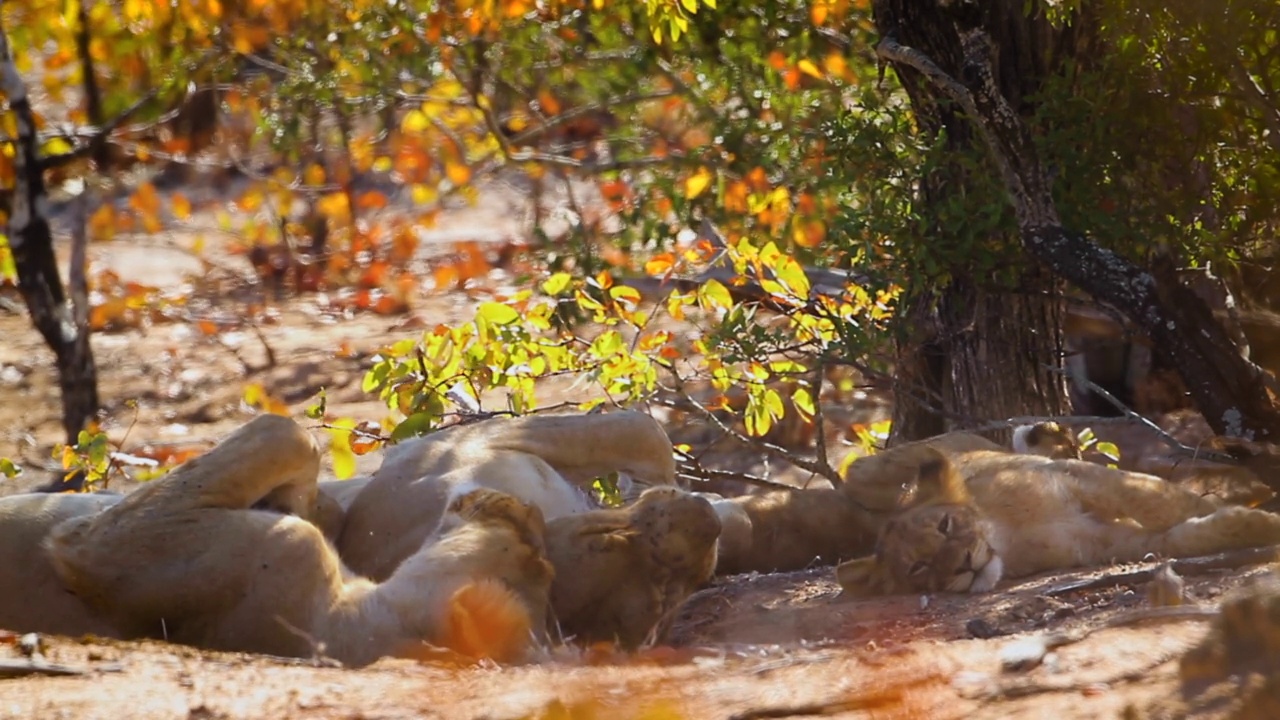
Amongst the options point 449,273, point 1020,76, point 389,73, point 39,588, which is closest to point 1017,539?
point 1020,76

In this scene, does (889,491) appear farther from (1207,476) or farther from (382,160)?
(382,160)

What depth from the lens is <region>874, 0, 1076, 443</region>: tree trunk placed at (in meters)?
5.33

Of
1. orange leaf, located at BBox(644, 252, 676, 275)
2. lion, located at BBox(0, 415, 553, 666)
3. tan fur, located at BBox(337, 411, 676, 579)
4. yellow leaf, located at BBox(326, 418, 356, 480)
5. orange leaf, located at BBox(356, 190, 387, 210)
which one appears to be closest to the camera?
lion, located at BBox(0, 415, 553, 666)

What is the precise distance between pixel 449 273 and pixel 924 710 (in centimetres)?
984

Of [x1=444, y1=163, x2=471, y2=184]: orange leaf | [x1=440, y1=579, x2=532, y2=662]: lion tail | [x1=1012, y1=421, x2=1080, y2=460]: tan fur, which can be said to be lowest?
[x1=440, y1=579, x2=532, y2=662]: lion tail

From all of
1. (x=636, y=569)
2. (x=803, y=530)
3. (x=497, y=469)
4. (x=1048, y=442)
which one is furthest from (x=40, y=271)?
(x=636, y=569)

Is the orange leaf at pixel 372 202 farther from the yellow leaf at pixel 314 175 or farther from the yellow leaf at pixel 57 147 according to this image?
the yellow leaf at pixel 57 147

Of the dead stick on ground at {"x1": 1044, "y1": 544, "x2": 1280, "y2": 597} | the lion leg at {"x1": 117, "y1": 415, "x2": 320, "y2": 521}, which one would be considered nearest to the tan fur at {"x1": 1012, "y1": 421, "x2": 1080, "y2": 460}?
the dead stick on ground at {"x1": 1044, "y1": 544, "x2": 1280, "y2": 597}

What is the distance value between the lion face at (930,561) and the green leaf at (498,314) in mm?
1918

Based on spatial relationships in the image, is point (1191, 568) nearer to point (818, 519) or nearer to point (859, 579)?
point (859, 579)

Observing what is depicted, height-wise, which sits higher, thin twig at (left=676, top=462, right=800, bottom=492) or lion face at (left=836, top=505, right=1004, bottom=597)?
thin twig at (left=676, top=462, right=800, bottom=492)

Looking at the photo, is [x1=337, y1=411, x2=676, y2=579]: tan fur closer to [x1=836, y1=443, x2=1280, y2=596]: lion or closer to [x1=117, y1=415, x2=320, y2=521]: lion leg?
[x1=117, y1=415, x2=320, y2=521]: lion leg

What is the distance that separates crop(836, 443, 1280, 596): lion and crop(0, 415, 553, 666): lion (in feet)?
3.10

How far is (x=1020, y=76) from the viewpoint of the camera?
5.36 m
